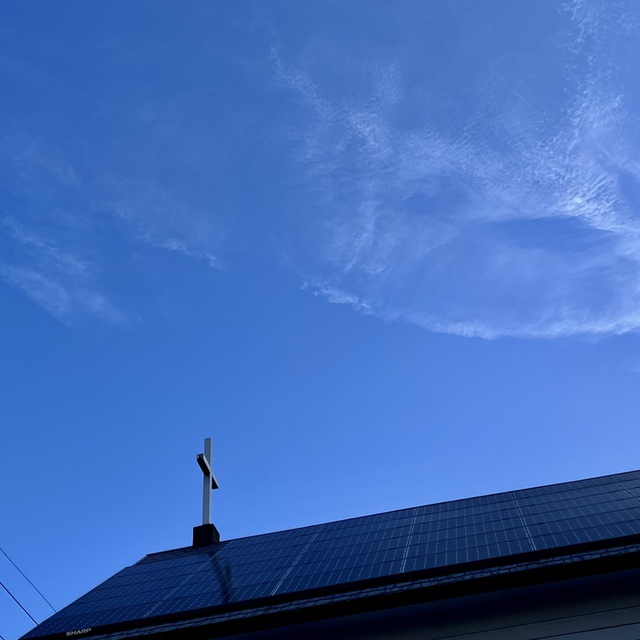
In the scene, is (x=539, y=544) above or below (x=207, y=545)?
below

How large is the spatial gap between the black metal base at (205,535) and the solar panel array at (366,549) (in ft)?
5.55

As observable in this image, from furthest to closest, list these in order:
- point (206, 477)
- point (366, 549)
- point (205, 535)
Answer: point (206, 477), point (205, 535), point (366, 549)

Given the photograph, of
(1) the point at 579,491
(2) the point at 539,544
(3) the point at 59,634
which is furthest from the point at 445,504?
(3) the point at 59,634

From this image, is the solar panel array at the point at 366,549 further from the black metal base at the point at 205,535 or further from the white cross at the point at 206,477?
the white cross at the point at 206,477

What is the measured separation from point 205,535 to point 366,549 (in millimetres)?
7105

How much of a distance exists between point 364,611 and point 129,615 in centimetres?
426

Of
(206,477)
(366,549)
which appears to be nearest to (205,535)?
(206,477)

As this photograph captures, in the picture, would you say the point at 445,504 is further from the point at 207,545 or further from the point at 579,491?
the point at 207,545

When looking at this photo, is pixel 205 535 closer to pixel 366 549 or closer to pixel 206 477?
pixel 206 477

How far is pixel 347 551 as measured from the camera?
530 inches

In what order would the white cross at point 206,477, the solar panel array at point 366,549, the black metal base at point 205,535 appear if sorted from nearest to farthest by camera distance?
the solar panel array at point 366,549
the black metal base at point 205,535
the white cross at point 206,477

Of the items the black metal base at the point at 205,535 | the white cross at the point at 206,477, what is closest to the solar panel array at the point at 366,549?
the black metal base at the point at 205,535

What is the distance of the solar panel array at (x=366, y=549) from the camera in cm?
1123

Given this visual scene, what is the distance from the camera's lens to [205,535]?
1908 centimetres
